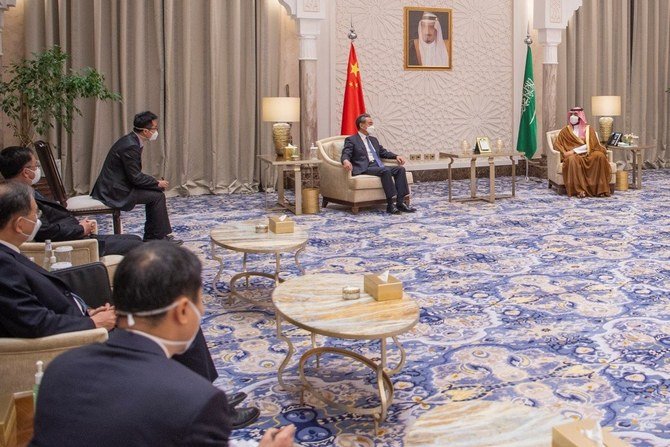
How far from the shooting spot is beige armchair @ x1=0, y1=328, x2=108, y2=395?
3.16 metres

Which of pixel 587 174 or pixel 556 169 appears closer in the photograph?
pixel 587 174

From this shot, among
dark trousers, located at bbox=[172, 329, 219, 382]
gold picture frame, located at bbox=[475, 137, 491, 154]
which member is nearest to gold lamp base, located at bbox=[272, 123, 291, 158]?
gold picture frame, located at bbox=[475, 137, 491, 154]

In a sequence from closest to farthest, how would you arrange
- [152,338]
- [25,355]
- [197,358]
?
[152,338]
[25,355]
[197,358]

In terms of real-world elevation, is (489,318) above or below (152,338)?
below

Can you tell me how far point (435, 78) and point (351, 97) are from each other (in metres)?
1.82

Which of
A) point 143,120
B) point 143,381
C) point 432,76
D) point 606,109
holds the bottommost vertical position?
point 143,381

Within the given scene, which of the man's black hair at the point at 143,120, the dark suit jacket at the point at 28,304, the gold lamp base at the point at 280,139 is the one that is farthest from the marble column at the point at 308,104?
the dark suit jacket at the point at 28,304

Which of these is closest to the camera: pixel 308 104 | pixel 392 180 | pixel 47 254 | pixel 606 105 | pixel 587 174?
pixel 47 254

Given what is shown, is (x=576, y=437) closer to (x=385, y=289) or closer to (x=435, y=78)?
(x=385, y=289)

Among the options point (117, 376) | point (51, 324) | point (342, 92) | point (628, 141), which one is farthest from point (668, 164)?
point (117, 376)

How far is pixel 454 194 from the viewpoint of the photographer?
38.5 ft

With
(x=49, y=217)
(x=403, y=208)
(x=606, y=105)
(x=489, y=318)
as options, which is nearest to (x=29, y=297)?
(x=49, y=217)

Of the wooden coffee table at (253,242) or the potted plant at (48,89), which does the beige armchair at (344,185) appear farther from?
the wooden coffee table at (253,242)

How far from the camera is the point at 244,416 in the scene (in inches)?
151
